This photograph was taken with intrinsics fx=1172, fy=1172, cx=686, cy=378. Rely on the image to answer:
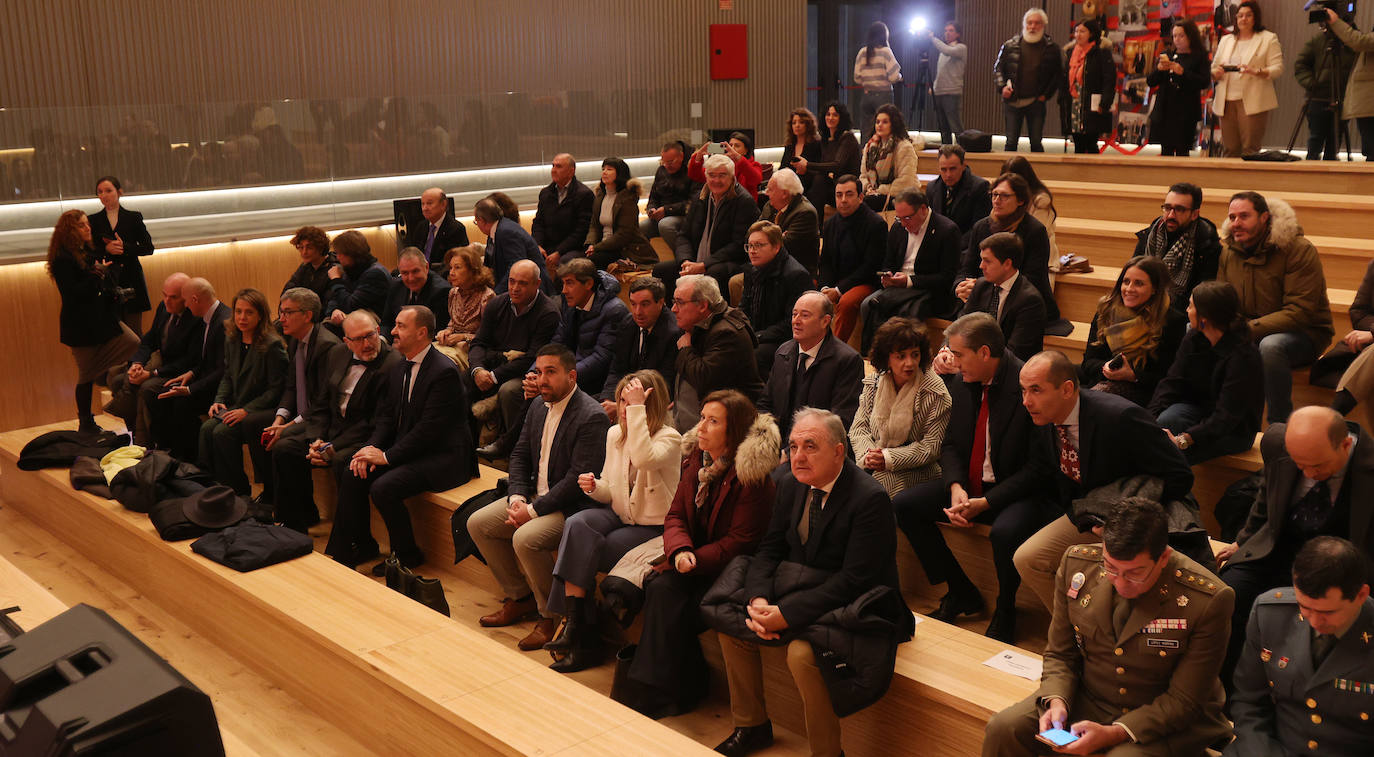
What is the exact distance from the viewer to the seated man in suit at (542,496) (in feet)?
15.4

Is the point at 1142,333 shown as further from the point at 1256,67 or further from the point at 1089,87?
the point at 1089,87

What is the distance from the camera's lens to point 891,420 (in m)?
4.49

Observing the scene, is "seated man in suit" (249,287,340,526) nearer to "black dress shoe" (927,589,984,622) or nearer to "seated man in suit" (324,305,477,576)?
"seated man in suit" (324,305,477,576)

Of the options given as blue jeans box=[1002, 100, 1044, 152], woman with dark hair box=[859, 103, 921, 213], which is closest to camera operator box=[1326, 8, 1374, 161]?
blue jeans box=[1002, 100, 1044, 152]

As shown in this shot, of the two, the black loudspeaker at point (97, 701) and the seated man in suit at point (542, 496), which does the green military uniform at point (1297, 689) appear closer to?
the black loudspeaker at point (97, 701)

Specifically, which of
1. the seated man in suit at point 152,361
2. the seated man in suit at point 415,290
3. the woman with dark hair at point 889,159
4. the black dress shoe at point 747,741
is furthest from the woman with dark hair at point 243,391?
the woman with dark hair at point 889,159

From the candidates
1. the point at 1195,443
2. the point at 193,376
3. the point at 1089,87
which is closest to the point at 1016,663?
the point at 1195,443

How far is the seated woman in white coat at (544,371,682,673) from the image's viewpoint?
14.3ft

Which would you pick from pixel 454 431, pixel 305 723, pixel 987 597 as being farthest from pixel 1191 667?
pixel 454 431

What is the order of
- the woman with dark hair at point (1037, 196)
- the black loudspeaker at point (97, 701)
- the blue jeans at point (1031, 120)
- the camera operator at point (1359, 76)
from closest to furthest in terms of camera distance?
the black loudspeaker at point (97, 701)
the woman with dark hair at point (1037, 196)
the camera operator at point (1359, 76)
the blue jeans at point (1031, 120)

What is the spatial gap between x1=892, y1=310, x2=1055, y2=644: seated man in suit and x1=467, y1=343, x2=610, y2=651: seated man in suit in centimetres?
128

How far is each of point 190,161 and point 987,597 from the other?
6.56 meters

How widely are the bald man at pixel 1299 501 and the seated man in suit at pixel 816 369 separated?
1657 mm

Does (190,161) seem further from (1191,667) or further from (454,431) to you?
(1191,667)
